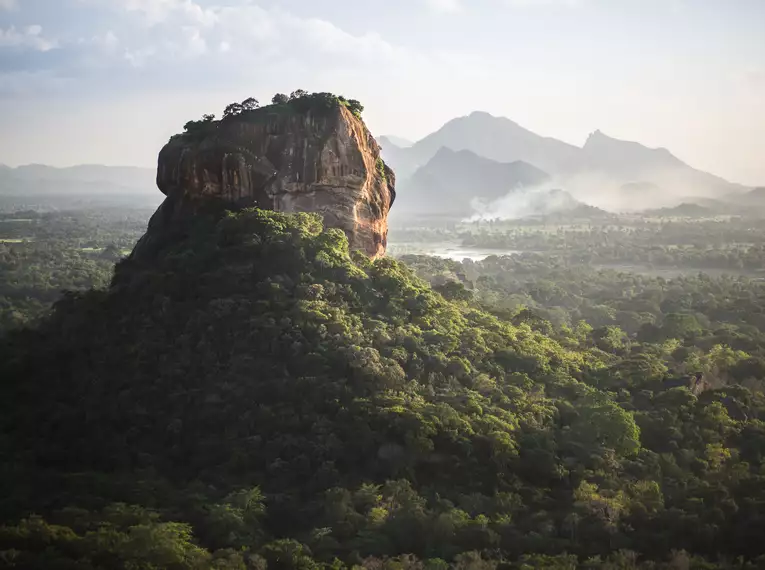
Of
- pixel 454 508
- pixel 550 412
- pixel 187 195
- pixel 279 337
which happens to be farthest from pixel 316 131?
pixel 454 508

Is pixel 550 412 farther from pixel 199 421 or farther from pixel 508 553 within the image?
pixel 199 421

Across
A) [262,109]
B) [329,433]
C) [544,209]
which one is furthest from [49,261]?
[544,209]

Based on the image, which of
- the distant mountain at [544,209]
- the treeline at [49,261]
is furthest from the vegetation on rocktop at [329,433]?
the distant mountain at [544,209]

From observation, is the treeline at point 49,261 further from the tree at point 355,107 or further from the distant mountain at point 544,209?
the distant mountain at point 544,209

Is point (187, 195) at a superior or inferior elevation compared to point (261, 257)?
superior

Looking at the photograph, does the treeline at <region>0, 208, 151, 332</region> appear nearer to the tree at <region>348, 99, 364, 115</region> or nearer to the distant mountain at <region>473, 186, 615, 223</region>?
the tree at <region>348, 99, 364, 115</region>

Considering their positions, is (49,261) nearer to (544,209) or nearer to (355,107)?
(355,107)
